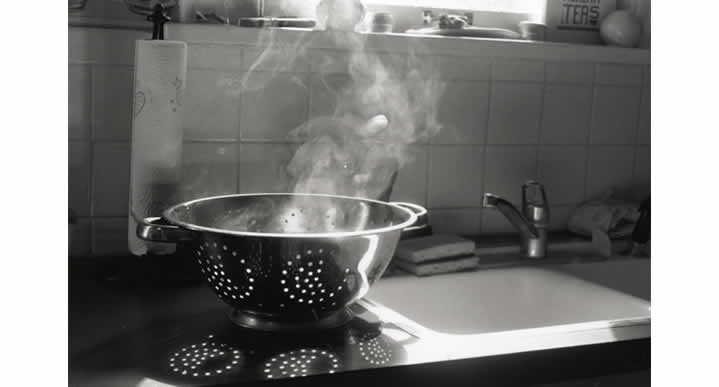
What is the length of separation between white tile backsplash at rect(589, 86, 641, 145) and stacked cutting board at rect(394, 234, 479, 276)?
55 cm

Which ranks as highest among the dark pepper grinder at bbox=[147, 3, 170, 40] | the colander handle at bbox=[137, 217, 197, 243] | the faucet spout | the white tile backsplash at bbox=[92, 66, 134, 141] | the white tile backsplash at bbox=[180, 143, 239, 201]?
the dark pepper grinder at bbox=[147, 3, 170, 40]

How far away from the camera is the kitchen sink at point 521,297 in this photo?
1.24 metres

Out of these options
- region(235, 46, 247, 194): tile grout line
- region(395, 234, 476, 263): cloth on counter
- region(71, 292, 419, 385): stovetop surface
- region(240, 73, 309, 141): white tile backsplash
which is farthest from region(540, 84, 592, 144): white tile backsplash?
region(71, 292, 419, 385): stovetop surface

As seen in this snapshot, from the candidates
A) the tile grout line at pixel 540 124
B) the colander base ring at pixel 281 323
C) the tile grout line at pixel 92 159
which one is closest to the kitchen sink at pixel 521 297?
the colander base ring at pixel 281 323

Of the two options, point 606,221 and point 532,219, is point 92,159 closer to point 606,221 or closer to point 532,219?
point 532,219

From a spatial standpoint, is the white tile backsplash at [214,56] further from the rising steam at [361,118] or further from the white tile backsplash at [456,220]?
the white tile backsplash at [456,220]

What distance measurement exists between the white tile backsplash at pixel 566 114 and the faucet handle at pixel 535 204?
212mm

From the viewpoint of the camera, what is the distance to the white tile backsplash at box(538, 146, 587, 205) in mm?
1786

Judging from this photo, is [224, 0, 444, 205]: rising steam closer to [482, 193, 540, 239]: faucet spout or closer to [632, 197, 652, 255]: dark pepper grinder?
[482, 193, 540, 239]: faucet spout

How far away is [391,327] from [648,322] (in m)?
0.37
